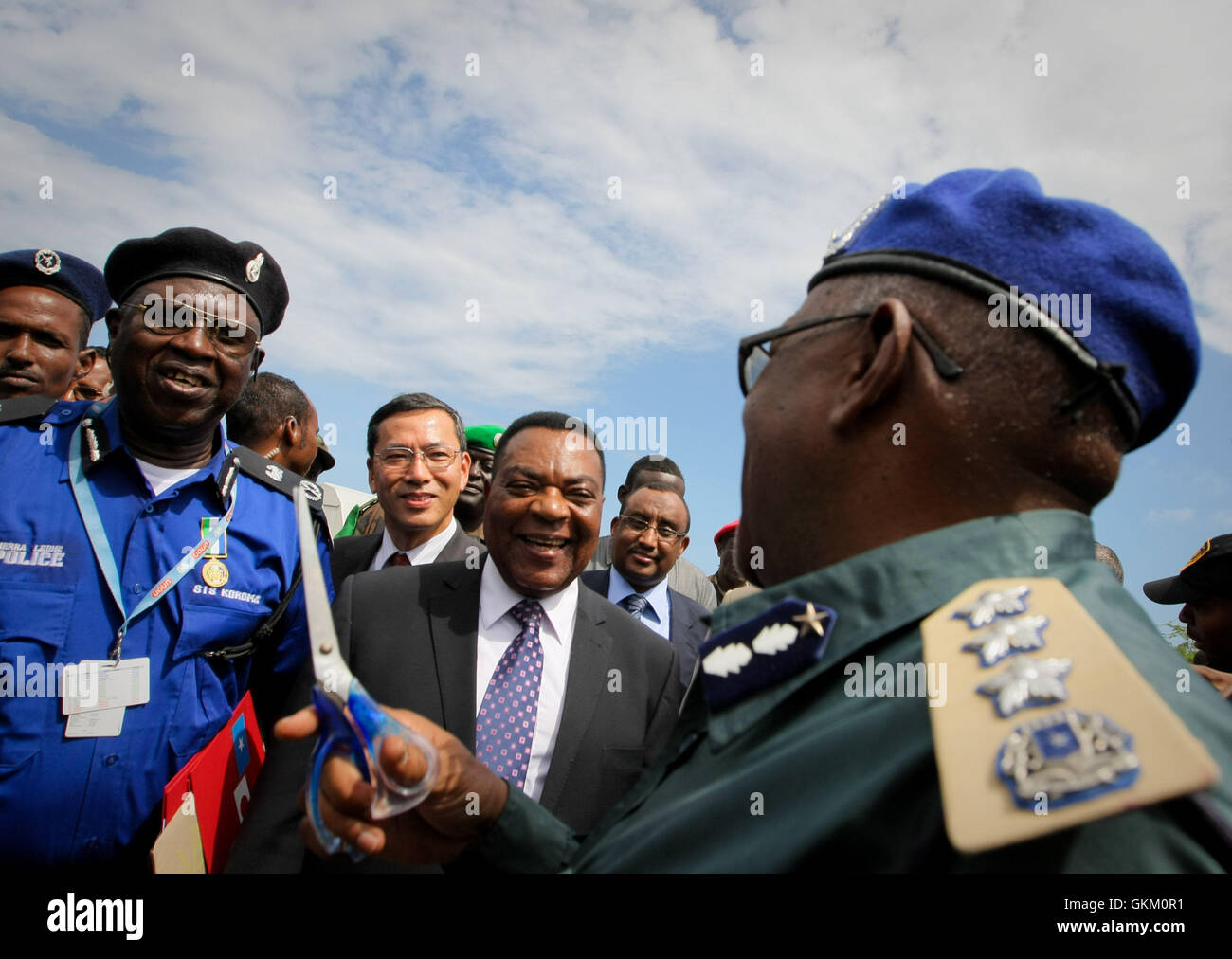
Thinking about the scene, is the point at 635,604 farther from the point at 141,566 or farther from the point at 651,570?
the point at 141,566

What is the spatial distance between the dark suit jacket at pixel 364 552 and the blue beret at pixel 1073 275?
3.55 m

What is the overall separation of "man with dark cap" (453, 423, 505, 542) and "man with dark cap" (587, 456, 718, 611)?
1043mm

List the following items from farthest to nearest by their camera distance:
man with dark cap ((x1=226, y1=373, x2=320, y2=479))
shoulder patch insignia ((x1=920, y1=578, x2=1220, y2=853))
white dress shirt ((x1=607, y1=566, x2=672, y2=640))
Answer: white dress shirt ((x1=607, y1=566, x2=672, y2=640)) → man with dark cap ((x1=226, y1=373, x2=320, y2=479)) → shoulder patch insignia ((x1=920, y1=578, x2=1220, y2=853))

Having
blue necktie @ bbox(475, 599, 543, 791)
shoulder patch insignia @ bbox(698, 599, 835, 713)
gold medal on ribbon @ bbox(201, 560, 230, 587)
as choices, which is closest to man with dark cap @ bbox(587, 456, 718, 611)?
blue necktie @ bbox(475, 599, 543, 791)

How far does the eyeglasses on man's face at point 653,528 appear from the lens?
582 centimetres

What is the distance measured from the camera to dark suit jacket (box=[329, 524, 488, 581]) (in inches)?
181

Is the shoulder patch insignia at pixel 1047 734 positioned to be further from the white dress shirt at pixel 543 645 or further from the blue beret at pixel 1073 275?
the white dress shirt at pixel 543 645

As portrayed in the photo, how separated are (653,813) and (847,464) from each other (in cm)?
66

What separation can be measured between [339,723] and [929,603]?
2.86 ft

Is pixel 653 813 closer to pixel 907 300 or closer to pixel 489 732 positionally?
pixel 907 300

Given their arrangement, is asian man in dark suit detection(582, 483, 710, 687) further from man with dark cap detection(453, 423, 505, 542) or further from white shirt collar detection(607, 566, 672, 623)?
man with dark cap detection(453, 423, 505, 542)

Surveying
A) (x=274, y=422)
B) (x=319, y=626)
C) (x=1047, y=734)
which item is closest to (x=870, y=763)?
(x=1047, y=734)

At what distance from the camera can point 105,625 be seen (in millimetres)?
2461
